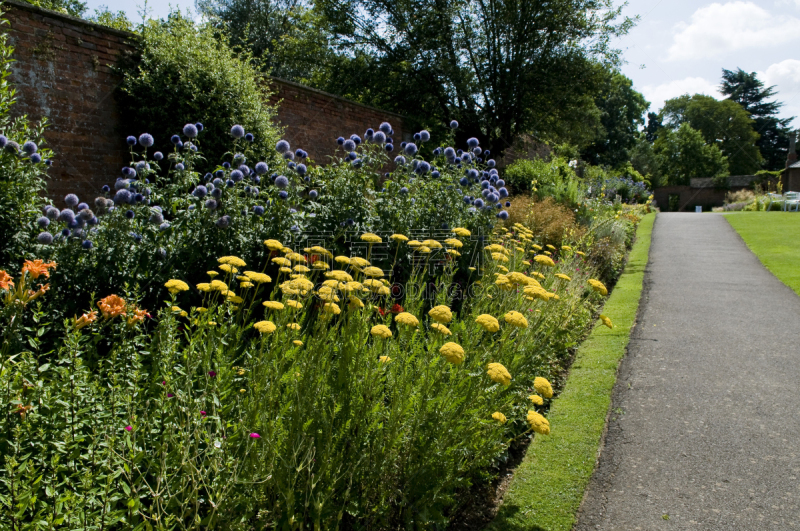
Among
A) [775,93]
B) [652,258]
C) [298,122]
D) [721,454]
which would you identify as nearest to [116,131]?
[298,122]

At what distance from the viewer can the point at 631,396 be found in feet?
13.5

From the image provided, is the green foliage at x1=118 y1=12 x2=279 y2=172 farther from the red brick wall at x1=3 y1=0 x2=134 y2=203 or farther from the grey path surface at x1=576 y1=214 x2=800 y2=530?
the grey path surface at x1=576 y1=214 x2=800 y2=530

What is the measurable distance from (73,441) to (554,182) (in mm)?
12972

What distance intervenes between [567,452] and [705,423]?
1172mm

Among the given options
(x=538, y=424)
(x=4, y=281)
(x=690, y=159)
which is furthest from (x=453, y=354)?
(x=690, y=159)

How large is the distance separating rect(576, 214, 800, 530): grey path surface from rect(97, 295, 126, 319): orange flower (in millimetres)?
2455

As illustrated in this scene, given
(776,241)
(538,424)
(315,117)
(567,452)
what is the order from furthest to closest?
(776,241) → (315,117) → (567,452) → (538,424)

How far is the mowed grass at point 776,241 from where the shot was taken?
941cm

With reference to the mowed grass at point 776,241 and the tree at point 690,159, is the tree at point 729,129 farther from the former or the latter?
the mowed grass at point 776,241

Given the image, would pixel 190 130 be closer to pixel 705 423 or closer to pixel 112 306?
pixel 112 306

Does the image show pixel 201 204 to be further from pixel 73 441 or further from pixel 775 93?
pixel 775 93

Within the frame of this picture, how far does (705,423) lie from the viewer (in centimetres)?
361

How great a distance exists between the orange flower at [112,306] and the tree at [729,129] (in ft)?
227

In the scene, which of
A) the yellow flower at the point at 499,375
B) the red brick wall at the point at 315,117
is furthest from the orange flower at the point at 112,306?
the red brick wall at the point at 315,117
